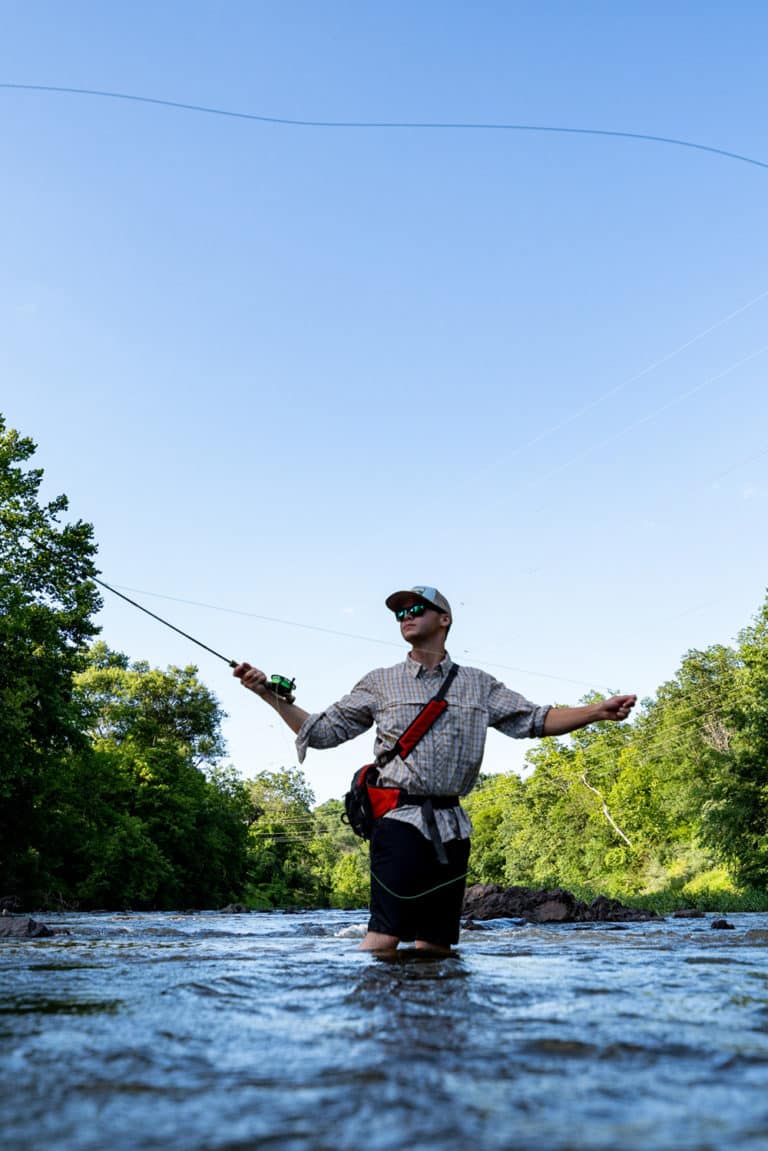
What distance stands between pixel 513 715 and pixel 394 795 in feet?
3.18

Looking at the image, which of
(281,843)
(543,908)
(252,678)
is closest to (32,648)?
(543,908)

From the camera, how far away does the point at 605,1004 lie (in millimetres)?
3504

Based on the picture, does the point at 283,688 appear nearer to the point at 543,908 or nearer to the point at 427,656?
the point at 427,656

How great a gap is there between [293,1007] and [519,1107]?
5.77 feet

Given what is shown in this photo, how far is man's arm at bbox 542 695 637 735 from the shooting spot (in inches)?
232

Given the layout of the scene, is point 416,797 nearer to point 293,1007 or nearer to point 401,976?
point 401,976

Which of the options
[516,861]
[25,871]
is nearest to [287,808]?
[516,861]

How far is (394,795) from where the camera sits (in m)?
5.43

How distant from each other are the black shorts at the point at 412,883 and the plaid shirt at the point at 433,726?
0.32 ft

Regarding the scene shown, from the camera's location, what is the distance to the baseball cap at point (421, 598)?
234 inches

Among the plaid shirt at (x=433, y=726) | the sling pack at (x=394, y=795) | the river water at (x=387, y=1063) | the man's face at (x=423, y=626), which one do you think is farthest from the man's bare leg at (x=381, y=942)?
the man's face at (x=423, y=626)

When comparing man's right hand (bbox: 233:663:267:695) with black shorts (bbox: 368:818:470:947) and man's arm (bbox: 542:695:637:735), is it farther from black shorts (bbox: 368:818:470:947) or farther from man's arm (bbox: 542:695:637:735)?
man's arm (bbox: 542:695:637:735)

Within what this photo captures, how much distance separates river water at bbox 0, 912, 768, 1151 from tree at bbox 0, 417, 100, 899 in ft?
78.0

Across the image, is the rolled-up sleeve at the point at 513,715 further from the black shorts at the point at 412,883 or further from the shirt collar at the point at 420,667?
the black shorts at the point at 412,883
